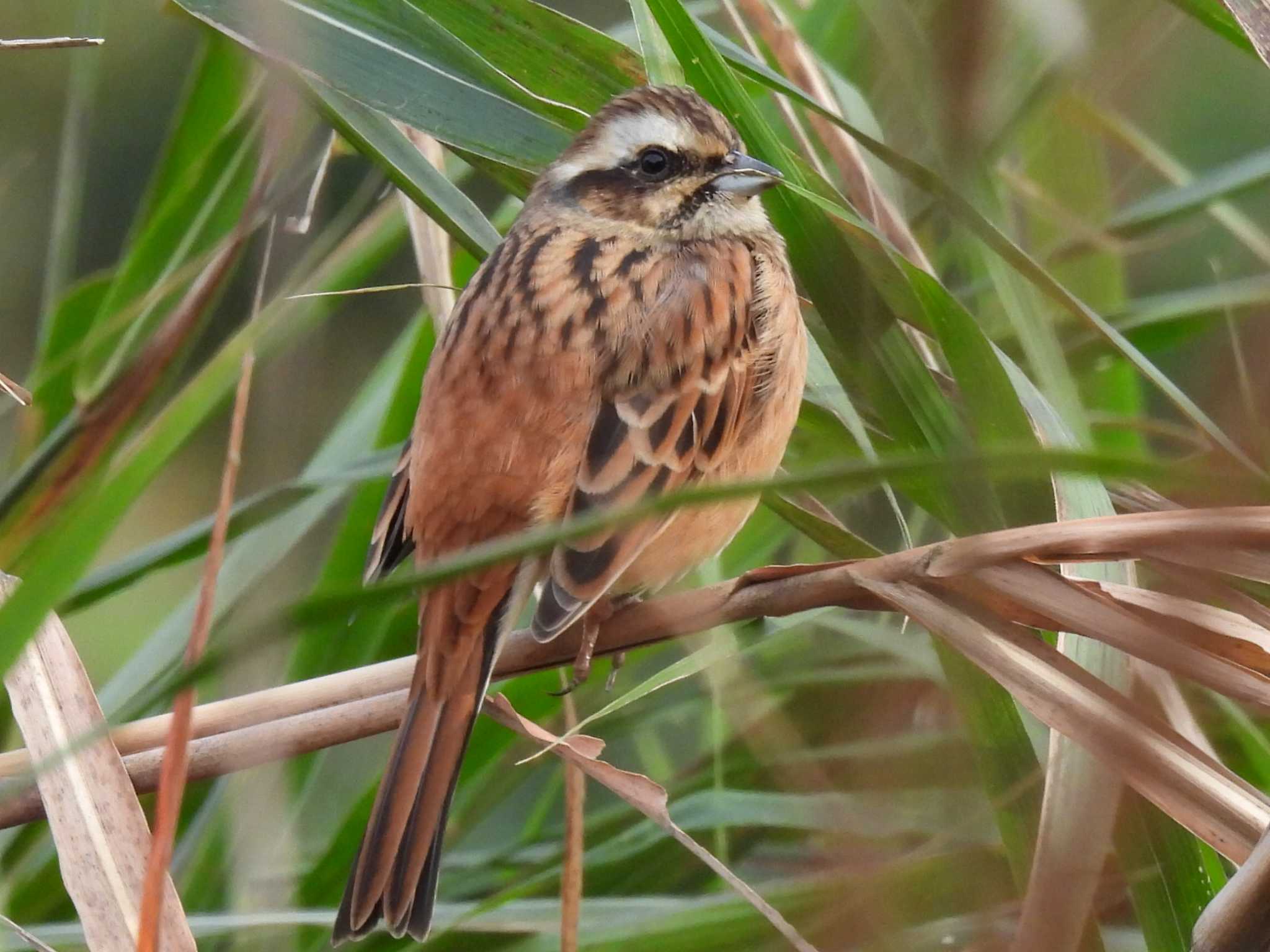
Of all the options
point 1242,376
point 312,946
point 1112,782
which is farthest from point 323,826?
point 1242,376

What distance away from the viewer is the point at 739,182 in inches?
90.0

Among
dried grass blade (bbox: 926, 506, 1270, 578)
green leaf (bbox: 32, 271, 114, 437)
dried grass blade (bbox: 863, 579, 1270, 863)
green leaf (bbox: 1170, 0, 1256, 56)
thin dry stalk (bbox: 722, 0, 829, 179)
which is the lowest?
green leaf (bbox: 32, 271, 114, 437)

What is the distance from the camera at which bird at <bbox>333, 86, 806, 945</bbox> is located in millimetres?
1759

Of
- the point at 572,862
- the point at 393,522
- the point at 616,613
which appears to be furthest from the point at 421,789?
the point at 393,522

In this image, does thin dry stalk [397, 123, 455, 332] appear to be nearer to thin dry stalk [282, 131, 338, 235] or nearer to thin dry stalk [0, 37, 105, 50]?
thin dry stalk [282, 131, 338, 235]

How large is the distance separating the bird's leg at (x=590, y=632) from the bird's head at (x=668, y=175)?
62cm

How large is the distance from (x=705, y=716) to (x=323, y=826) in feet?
1.94

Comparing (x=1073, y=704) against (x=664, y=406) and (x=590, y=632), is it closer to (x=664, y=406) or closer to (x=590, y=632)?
(x=590, y=632)

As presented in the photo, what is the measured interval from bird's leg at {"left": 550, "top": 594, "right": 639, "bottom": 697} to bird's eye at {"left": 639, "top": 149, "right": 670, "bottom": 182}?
691mm

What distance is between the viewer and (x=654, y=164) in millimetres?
2410

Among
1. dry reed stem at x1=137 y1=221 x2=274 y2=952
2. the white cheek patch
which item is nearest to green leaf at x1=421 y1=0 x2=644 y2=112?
the white cheek patch

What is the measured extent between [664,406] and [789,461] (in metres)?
0.41

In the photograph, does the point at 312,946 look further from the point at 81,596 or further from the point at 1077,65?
the point at 1077,65

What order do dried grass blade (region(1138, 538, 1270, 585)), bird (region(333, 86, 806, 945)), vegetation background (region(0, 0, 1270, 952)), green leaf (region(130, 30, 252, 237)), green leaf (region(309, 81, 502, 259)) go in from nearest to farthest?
1. dried grass blade (region(1138, 538, 1270, 585))
2. vegetation background (region(0, 0, 1270, 952))
3. bird (region(333, 86, 806, 945))
4. green leaf (region(309, 81, 502, 259))
5. green leaf (region(130, 30, 252, 237))
